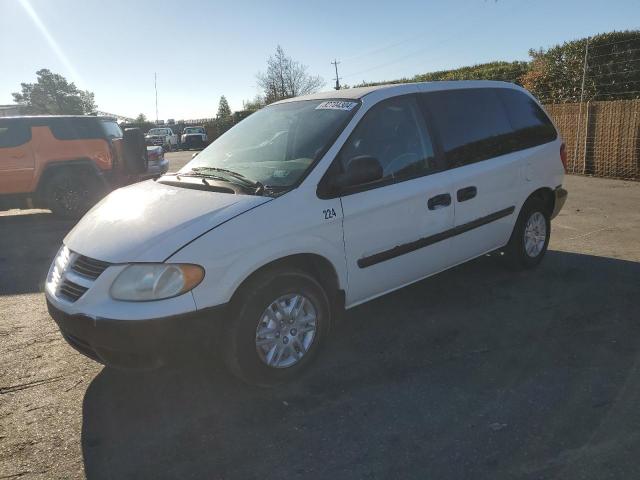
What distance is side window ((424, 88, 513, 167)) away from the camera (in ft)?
13.4

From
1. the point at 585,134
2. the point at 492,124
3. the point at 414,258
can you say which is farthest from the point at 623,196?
the point at 414,258

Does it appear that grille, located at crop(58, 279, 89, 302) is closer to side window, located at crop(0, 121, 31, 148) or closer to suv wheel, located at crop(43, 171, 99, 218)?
suv wheel, located at crop(43, 171, 99, 218)

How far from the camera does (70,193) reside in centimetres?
902

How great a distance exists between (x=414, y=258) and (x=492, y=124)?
1.59 m

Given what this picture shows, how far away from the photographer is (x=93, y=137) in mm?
9070

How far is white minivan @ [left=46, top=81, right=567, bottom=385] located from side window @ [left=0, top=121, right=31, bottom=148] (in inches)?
232

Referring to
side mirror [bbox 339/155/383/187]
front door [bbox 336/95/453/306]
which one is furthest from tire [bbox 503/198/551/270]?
side mirror [bbox 339/155/383/187]

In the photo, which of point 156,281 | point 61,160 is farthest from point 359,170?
point 61,160

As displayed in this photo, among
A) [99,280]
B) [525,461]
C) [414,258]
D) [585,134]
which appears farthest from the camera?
[585,134]

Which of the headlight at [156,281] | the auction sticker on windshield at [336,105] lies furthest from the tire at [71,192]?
the headlight at [156,281]

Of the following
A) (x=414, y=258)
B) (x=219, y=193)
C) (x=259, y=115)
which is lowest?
(x=414, y=258)

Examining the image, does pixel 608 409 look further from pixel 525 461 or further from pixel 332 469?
pixel 332 469

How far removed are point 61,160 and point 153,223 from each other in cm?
688

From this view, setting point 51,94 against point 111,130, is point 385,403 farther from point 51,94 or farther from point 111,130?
point 51,94
